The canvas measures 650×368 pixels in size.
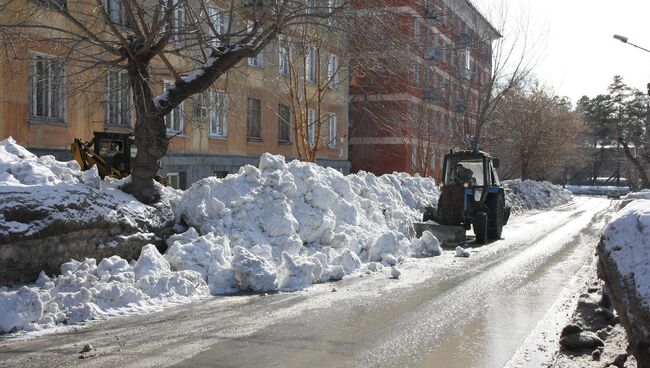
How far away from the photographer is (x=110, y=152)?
1402 centimetres

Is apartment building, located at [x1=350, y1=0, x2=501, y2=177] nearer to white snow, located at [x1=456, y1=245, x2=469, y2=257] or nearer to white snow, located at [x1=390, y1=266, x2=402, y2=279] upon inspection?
white snow, located at [x1=456, y1=245, x2=469, y2=257]

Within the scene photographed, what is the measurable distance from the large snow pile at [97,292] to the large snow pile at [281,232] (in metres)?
0.61

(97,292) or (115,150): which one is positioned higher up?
(115,150)

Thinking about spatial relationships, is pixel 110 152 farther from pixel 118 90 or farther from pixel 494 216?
pixel 494 216

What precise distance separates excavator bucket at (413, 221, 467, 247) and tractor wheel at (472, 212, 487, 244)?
0.49m

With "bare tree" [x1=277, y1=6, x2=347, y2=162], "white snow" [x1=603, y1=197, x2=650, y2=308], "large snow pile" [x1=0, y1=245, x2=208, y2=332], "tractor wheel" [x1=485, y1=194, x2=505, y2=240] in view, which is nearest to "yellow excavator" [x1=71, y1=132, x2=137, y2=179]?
"bare tree" [x1=277, y1=6, x2=347, y2=162]

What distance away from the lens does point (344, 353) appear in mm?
5973

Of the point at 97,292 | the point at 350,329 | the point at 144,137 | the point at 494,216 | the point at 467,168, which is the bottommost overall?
the point at 350,329

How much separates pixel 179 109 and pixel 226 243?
4.50 metres

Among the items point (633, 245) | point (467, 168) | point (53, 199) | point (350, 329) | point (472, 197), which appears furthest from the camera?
point (467, 168)

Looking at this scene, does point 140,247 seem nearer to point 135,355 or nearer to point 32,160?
point 32,160

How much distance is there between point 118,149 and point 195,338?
8.92m

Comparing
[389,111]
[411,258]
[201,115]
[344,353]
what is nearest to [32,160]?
[201,115]

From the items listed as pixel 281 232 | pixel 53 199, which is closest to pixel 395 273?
pixel 281 232
